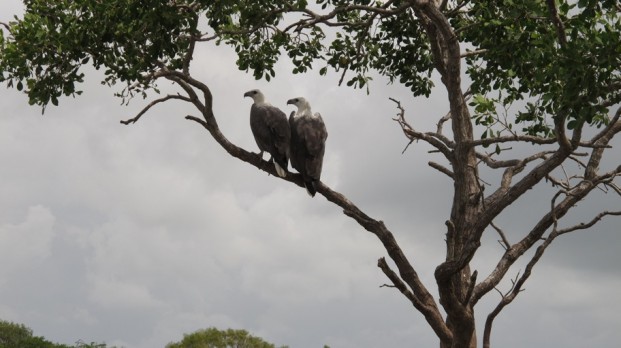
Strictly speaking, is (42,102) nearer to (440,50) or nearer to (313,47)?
(313,47)

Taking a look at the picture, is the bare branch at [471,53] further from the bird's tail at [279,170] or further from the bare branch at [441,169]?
the bird's tail at [279,170]

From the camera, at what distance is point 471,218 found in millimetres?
13742

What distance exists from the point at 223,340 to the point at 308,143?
23.6m

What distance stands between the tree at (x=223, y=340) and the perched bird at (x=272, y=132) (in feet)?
72.6

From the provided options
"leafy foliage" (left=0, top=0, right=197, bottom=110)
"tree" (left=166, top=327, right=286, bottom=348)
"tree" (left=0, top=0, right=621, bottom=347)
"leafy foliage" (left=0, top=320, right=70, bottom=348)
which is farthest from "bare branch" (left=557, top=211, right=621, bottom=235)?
"tree" (left=166, top=327, right=286, bottom=348)

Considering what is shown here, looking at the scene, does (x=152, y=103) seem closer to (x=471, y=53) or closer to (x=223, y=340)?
(x=471, y=53)

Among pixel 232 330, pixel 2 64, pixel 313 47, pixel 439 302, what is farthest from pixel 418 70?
pixel 232 330

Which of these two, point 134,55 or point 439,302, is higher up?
point 134,55

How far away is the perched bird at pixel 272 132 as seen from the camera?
13844mm

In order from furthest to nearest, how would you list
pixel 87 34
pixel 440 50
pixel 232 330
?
pixel 232 330 < pixel 440 50 < pixel 87 34

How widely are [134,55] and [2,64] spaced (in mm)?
2292

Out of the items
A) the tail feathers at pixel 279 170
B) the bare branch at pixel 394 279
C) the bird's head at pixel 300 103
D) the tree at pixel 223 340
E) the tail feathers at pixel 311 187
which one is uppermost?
the tree at pixel 223 340

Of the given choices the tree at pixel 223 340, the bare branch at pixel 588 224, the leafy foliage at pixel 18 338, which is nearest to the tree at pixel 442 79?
the bare branch at pixel 588 224

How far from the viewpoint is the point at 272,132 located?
1411 cm
